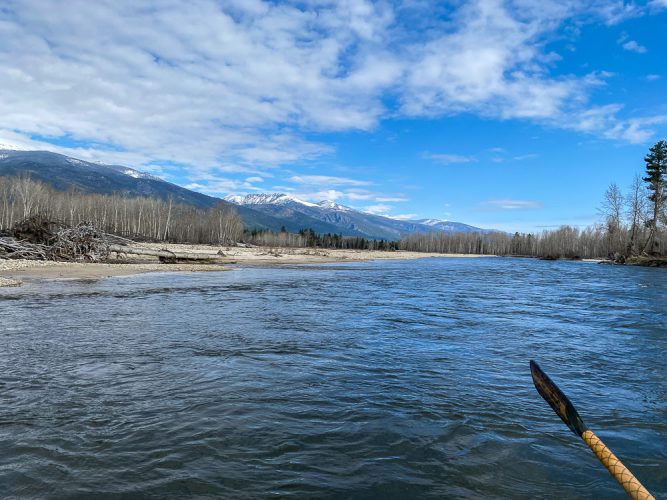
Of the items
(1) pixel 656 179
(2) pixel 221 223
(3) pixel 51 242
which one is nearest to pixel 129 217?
(2) pixel 221 223

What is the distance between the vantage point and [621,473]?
3664mm

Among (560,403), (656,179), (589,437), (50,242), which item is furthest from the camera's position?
(656,179)

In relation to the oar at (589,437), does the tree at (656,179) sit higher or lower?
higher

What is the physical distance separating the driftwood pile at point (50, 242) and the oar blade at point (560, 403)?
4063cm

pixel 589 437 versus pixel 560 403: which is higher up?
pixel 560 403

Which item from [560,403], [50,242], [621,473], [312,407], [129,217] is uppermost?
[129,217]

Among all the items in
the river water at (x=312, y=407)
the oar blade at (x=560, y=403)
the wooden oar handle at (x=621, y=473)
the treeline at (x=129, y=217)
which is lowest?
the river water at (x=312, y=407)

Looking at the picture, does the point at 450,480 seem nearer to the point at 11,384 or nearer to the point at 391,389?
the point at 391,389

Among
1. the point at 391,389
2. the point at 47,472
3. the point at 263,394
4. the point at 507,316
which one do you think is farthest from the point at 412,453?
the point at 507,316

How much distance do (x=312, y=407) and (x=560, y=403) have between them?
4.06 metres

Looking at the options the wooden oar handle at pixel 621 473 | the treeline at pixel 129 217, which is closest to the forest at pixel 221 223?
the treeline at pixel 129 217

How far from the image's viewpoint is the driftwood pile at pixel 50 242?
34906 millimetres

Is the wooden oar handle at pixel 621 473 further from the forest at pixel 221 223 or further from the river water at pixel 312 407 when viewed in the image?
the forest at pixel 221 223

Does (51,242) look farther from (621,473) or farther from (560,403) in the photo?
(621,473)
